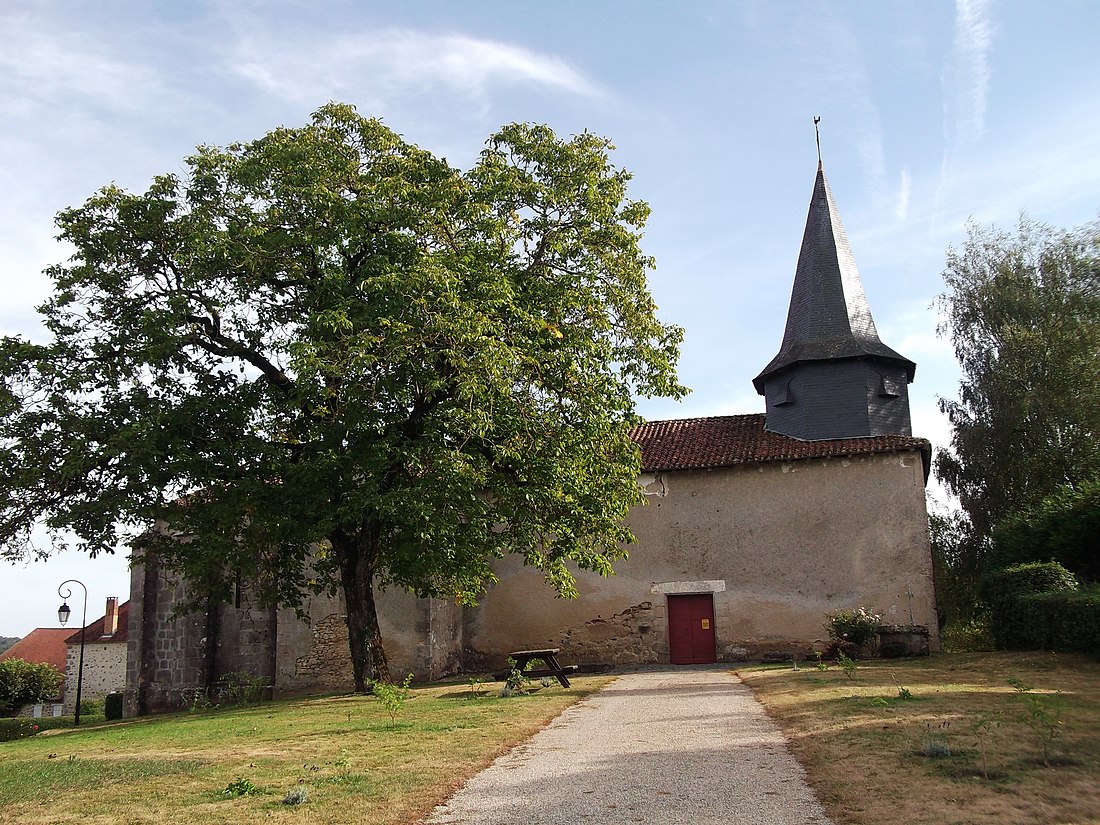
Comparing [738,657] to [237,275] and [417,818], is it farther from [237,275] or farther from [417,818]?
[417,818]

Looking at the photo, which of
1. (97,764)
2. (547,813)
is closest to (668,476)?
(97,764)

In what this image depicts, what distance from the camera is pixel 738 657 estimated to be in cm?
2125

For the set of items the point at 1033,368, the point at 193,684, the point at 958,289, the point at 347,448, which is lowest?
the point at 193,684

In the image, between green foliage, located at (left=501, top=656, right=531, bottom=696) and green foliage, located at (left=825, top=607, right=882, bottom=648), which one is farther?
green foliage, located at (left=825, top=607, right=882, bottom=648)

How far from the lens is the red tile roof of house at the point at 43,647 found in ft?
164

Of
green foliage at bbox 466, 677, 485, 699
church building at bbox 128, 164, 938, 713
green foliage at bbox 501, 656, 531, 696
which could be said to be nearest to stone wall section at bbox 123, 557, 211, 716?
church building at bbox 128, 164, 938, 713

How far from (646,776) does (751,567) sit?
49.8ft

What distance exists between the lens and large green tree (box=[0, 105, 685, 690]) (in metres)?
14.3

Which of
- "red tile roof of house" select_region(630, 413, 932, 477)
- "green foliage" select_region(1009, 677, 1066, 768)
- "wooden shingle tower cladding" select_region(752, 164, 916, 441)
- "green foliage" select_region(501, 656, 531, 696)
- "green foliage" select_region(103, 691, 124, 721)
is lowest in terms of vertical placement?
"green foliage" select_region(103, 691, 124, 721)

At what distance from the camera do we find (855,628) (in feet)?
61.2

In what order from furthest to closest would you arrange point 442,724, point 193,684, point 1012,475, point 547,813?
1. point 1012,475
2. point 193,684
3. point 442,724
4. point 547,813

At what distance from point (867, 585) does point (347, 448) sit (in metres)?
12.5

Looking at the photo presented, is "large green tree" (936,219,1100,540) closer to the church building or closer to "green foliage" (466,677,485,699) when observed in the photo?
the church building

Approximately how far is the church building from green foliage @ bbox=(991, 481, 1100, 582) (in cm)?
194
